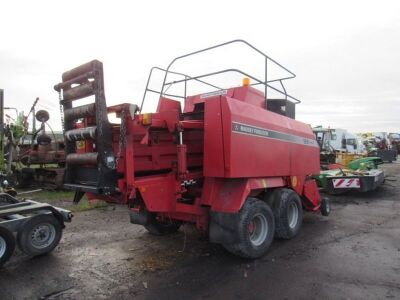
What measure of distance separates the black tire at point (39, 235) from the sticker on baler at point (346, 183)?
721cm

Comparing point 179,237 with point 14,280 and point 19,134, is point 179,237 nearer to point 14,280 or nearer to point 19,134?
point 14,280

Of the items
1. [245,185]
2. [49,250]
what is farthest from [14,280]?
[245,185]

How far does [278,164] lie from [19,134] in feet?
23.7

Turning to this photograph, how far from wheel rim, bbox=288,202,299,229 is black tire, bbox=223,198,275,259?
0.89 meters

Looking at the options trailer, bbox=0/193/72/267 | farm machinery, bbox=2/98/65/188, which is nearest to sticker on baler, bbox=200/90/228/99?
trailer, bbox=0/193/72/267

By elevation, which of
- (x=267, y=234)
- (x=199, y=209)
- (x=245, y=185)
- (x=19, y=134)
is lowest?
(x=267, y=234)

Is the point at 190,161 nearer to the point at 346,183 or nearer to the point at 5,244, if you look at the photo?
the point at 5,244

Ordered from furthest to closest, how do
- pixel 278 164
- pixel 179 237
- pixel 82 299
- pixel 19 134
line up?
pixel 19 134 → pixel 179 237 → pixel 278 164 → pixel 82 299

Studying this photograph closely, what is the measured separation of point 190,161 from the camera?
530 cm

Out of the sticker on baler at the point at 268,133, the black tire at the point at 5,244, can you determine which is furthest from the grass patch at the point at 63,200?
the sticker on baler at the point at 268,133

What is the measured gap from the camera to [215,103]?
469cm

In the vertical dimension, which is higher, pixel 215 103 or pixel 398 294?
pixel 215 103

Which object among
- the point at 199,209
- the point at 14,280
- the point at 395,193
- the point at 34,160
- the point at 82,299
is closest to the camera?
the point at 82,299

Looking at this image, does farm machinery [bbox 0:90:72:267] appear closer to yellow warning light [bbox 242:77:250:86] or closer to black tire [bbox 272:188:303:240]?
black tire [bbox 272:188:303:240]
